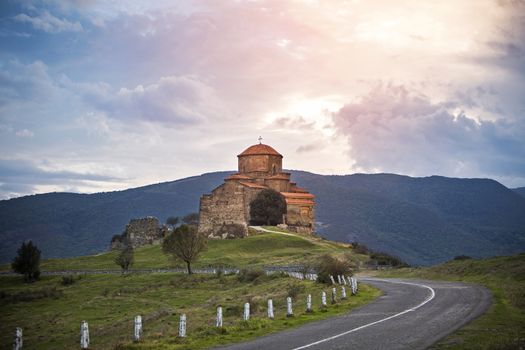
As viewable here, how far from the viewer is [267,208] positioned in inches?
3570

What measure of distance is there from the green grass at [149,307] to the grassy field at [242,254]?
38.8ft

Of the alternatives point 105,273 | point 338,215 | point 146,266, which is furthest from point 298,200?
point 338,215

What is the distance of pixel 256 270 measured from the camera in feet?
159

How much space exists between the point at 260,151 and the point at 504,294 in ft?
265

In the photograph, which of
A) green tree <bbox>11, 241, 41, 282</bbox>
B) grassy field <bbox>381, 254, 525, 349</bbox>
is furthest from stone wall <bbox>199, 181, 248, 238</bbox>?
grassy field <bbox>381, 254, 525, 349</bbox>

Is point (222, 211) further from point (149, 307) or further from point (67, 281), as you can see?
point (149, 307)

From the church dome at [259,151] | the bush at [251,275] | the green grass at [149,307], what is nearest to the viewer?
the green grass at [149,307]

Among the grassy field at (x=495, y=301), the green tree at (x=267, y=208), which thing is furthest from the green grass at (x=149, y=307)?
the green tree at (x=267, y=208)

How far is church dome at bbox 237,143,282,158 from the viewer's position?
342 feet

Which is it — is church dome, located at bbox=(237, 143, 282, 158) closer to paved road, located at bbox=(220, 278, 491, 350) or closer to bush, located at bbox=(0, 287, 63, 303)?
bush, located at bbox=(0, 287, 63, 303)

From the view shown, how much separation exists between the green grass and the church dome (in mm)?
50552

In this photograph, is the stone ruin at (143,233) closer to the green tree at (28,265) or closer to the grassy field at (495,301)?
the green tree at (28,265)

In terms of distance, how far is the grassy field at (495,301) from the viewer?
13435 millimetres

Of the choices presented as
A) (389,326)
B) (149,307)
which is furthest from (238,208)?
(389,326)
